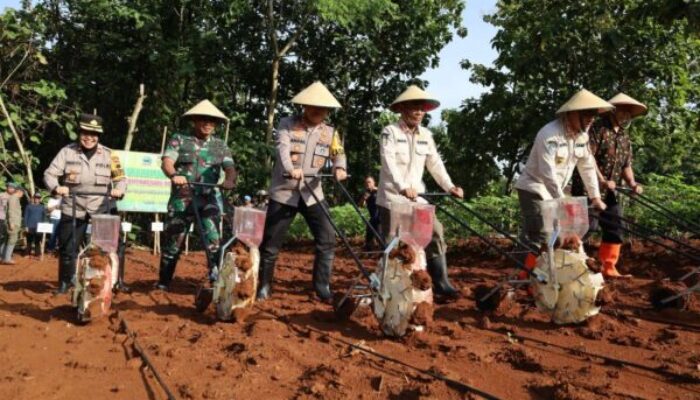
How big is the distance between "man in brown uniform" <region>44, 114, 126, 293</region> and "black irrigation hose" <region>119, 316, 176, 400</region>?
61.9 inches

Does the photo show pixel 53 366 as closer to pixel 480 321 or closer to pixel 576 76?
pixel 480 321

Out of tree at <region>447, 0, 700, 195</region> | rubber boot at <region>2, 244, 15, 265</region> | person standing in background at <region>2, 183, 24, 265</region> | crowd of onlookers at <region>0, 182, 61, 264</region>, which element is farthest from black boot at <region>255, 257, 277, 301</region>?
tree at <region>447, 0, 700, 195</region>

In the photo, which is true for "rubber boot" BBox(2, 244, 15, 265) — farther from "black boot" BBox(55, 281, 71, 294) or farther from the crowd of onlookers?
"black boot" BBox(55, 281, 71, 294)

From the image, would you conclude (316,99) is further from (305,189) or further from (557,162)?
(557,162)

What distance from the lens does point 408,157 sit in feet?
18.3

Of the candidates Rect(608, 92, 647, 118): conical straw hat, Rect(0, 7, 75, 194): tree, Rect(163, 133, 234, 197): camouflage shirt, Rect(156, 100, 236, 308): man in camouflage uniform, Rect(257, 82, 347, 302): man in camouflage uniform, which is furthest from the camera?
Rect(0, 7, 75, 194): tree

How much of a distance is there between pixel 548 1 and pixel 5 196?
38.5 ft

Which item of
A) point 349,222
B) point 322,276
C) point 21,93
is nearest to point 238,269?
point 322,276

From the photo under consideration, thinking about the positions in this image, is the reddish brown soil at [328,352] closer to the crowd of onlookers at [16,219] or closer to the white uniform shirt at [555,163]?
the white uniform shirt at [555,163]

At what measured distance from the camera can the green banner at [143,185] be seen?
12.7 meters

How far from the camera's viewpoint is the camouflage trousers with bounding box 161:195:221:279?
6.00 metres

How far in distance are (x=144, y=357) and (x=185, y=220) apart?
2375mm

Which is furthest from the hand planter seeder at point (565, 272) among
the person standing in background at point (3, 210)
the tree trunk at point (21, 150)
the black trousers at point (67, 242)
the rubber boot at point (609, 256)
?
the tree trunk at point (21, 150)

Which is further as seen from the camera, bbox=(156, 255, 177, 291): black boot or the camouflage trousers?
bbox=(156, 255, 177, 291): black boot
